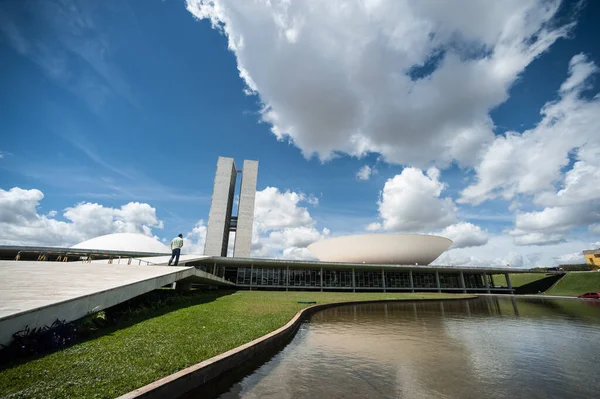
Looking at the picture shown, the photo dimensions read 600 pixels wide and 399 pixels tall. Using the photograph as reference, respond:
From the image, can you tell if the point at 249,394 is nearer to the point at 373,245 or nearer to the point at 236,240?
the point at 373,245

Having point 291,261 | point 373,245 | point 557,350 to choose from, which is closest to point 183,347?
point 557,350

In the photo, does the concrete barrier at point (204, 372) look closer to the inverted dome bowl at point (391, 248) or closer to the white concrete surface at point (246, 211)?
the inverted dome bowl at point (391, 248)

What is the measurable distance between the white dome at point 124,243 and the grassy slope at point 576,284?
2338 inches

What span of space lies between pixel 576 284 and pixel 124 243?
71.5 metres

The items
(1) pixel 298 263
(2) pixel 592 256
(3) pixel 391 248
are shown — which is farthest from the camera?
(2) pixel 592 256

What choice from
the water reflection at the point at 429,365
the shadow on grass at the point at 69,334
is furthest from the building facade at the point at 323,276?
the water reflection at the point at 429,365

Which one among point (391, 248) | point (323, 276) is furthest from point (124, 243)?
point (391, 248)

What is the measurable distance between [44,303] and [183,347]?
2.49 meters

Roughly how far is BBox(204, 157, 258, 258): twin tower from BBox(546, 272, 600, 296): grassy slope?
45134 millimetres

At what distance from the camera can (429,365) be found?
515 cm

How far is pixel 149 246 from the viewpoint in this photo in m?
51.7

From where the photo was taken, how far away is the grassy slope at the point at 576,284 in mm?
32419

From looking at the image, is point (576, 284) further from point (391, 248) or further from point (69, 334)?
point (69, 334)

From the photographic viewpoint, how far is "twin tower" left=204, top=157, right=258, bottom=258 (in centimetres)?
4648
